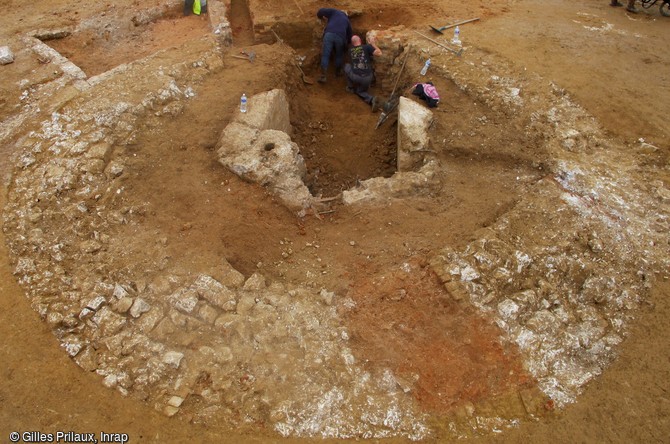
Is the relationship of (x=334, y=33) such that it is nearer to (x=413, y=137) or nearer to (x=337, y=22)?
(x=337, y=22)

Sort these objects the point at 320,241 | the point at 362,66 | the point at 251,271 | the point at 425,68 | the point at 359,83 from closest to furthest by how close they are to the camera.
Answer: the point at 251,271 < the point at 320,241 < the point at 425,68 < the point at 362,66 < the point at 359,83

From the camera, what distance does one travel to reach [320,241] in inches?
191

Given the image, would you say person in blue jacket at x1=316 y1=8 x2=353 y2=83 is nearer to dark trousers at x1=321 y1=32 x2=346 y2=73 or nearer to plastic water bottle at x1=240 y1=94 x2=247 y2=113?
dark trousers at x1=321 y1=32 x2=346 y2=73

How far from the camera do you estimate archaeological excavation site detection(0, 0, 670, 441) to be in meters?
3.74

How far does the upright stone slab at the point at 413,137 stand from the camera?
19.2 ft

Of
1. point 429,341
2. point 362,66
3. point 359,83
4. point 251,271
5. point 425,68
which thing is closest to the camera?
Answer: point 429,341

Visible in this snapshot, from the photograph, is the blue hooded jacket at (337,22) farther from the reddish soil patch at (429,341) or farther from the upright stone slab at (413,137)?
the reddish soil patch at (429,341)

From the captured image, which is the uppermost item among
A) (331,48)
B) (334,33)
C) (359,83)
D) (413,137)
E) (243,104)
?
(334,33)

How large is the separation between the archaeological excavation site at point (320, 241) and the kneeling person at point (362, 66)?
667 mm

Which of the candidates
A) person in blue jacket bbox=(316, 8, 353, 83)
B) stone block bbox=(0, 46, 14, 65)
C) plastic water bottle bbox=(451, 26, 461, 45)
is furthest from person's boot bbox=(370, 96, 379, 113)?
stone block bbox=(0, 46, 14, 65)

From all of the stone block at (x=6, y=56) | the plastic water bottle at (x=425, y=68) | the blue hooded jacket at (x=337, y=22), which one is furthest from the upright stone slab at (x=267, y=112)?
the stone block at (x=6, y=56)

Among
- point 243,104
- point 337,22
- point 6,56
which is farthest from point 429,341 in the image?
point 6,56

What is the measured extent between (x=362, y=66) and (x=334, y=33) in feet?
2.43

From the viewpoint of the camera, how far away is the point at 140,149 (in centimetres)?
543
